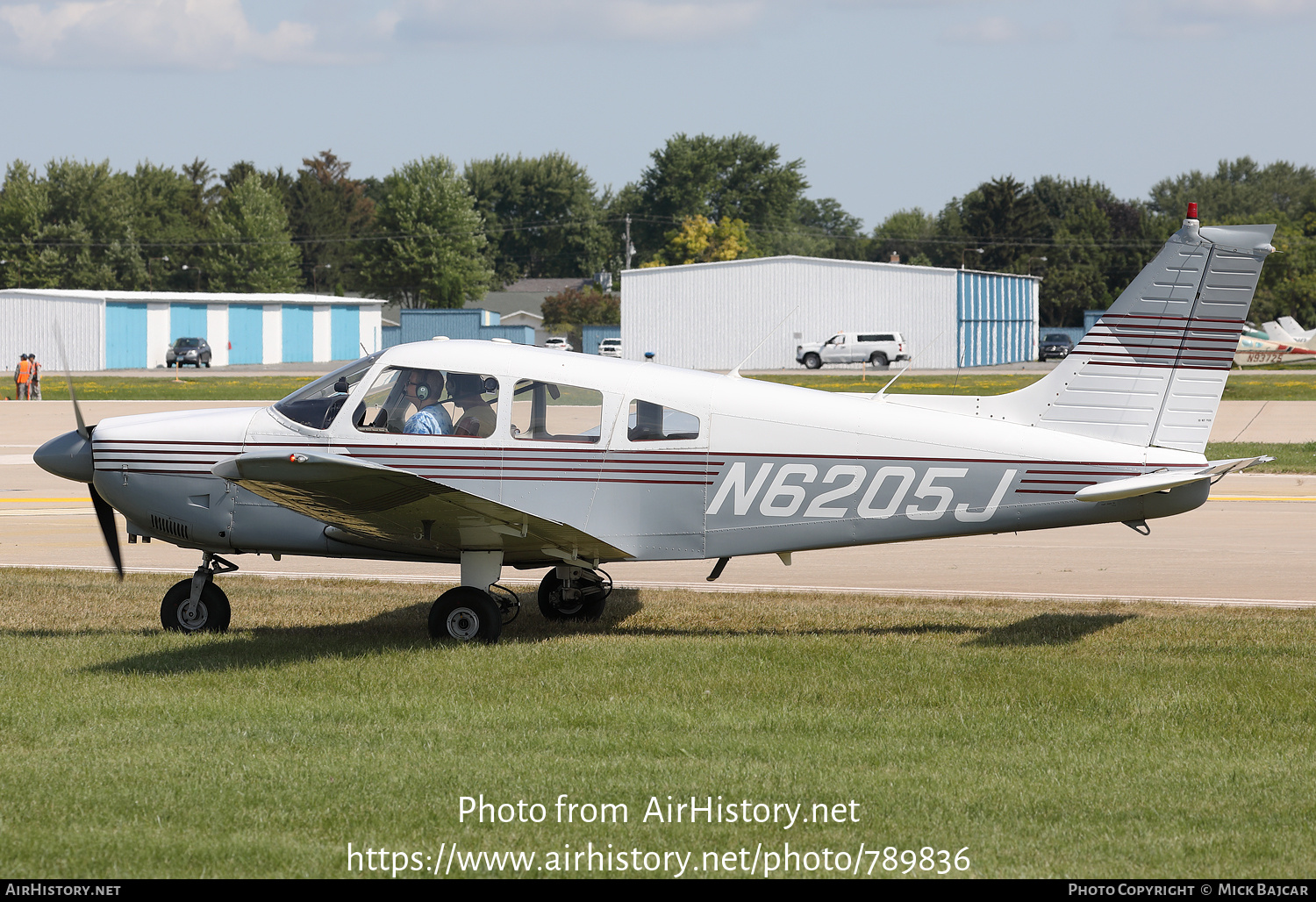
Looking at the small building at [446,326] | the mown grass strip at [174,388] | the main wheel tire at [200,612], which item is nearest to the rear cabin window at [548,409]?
the main wheel tire at [200,612]

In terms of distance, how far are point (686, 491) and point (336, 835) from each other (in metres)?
4.18

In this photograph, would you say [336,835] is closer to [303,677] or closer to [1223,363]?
[303,677]

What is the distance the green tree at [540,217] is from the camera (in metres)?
139

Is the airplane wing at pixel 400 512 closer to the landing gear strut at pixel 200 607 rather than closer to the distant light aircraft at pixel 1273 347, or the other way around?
the landing gear strut at pixel 200 607

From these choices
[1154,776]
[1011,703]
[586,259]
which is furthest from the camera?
[586,259]

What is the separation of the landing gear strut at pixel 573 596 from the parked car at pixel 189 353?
2650 inches

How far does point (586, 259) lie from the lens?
5487 inches

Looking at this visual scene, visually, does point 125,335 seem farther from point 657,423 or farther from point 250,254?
point 657,423

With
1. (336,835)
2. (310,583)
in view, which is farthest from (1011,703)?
(310,583)

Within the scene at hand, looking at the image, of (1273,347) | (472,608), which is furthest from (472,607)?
(1273,347)

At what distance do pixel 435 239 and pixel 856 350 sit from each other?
48.4m

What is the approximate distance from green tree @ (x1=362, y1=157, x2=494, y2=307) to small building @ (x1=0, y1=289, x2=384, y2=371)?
1519 cm

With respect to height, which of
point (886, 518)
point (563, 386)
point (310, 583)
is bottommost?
point (310, 583)

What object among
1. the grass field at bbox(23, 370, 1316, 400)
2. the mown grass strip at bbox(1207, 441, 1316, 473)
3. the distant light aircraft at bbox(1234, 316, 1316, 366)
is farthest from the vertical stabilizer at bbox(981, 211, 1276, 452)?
the distant light aircraft at bbox(1234, 316, 1316, 366)
